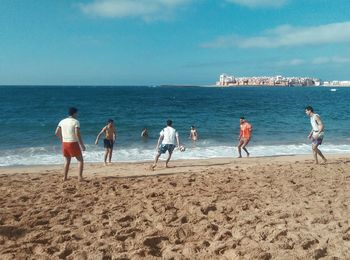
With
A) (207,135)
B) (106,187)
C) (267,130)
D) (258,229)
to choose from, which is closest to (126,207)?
(106,187)

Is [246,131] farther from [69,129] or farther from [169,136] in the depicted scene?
[69,129]

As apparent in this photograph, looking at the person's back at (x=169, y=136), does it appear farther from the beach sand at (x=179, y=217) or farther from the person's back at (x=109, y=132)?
the person's back at (x=109, y=132)

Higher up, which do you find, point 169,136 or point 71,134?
point 71,134

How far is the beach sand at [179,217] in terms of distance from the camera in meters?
4.37

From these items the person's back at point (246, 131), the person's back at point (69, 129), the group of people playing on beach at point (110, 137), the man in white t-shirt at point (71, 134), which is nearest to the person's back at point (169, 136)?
the group of people playing on beach at point (110, 137)

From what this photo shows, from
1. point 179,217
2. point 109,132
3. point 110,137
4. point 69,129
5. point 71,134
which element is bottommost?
point 179,217

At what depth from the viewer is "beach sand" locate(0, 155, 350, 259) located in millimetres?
4371

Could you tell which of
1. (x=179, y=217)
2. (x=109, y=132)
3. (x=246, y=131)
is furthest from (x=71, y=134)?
(x=246, y=131)

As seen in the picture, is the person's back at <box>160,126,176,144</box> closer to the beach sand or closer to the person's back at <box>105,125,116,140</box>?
the beach sand

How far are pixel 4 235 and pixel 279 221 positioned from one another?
374 cm

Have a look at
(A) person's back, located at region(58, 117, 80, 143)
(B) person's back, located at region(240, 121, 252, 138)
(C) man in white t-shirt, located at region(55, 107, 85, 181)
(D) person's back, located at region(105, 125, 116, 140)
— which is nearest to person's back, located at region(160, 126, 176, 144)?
(D) person's back, located at region(105, 125, 116, 140)

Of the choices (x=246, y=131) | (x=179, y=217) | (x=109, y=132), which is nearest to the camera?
(x=179, y=217)

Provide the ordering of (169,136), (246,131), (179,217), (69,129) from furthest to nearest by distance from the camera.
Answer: (246,131) < (169,136) < (69,129) < (179,217)

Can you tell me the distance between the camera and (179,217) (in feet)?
18.1
